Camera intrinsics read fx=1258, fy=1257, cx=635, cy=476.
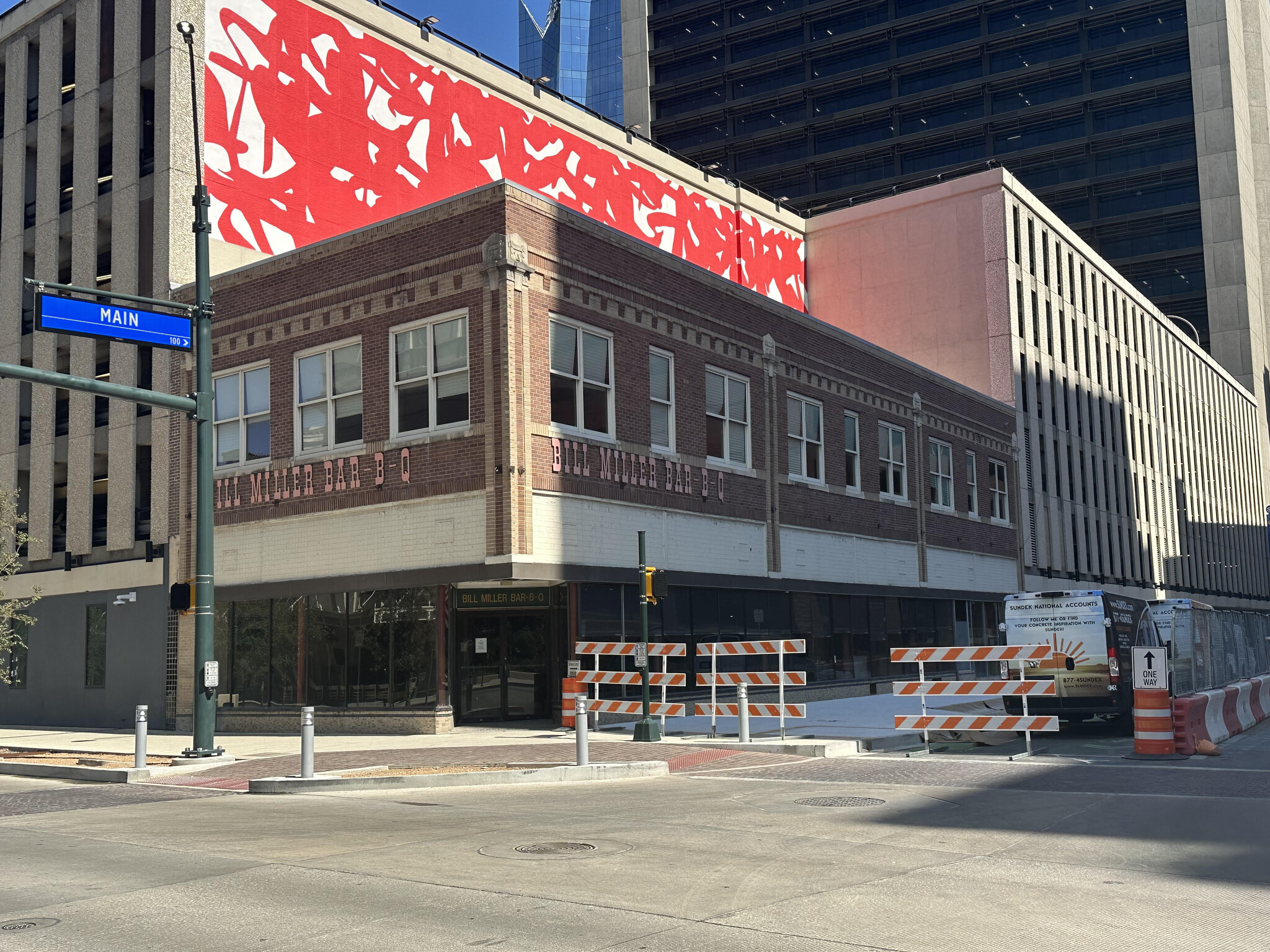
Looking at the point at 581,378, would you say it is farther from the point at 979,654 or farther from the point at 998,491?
the point at 998,491

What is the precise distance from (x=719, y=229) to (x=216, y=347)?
25.1 meters

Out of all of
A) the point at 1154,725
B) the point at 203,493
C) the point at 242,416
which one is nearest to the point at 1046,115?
the point at 242,416

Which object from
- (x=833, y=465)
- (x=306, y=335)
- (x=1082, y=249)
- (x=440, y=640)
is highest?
(x=1082, y=249)

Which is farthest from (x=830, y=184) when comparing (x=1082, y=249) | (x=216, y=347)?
(x=216, y=347)

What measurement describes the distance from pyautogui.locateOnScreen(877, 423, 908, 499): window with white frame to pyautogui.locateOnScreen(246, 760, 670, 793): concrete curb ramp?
66.9 feet

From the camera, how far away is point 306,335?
87.3 ft

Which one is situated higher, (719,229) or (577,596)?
(719,229)

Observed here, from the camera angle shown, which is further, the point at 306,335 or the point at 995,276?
the point at 995,276

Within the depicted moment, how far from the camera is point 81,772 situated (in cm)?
1928

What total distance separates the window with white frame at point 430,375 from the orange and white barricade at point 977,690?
9540 mm

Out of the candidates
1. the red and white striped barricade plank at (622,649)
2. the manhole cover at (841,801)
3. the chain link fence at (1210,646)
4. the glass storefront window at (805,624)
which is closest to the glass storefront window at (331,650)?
the red and white striped barricade plank at (622,649)

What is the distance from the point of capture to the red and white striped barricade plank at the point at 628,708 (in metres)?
21.9

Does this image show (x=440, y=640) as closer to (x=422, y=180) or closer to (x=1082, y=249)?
(x=422, y=180)

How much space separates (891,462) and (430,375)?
54.8 feet
